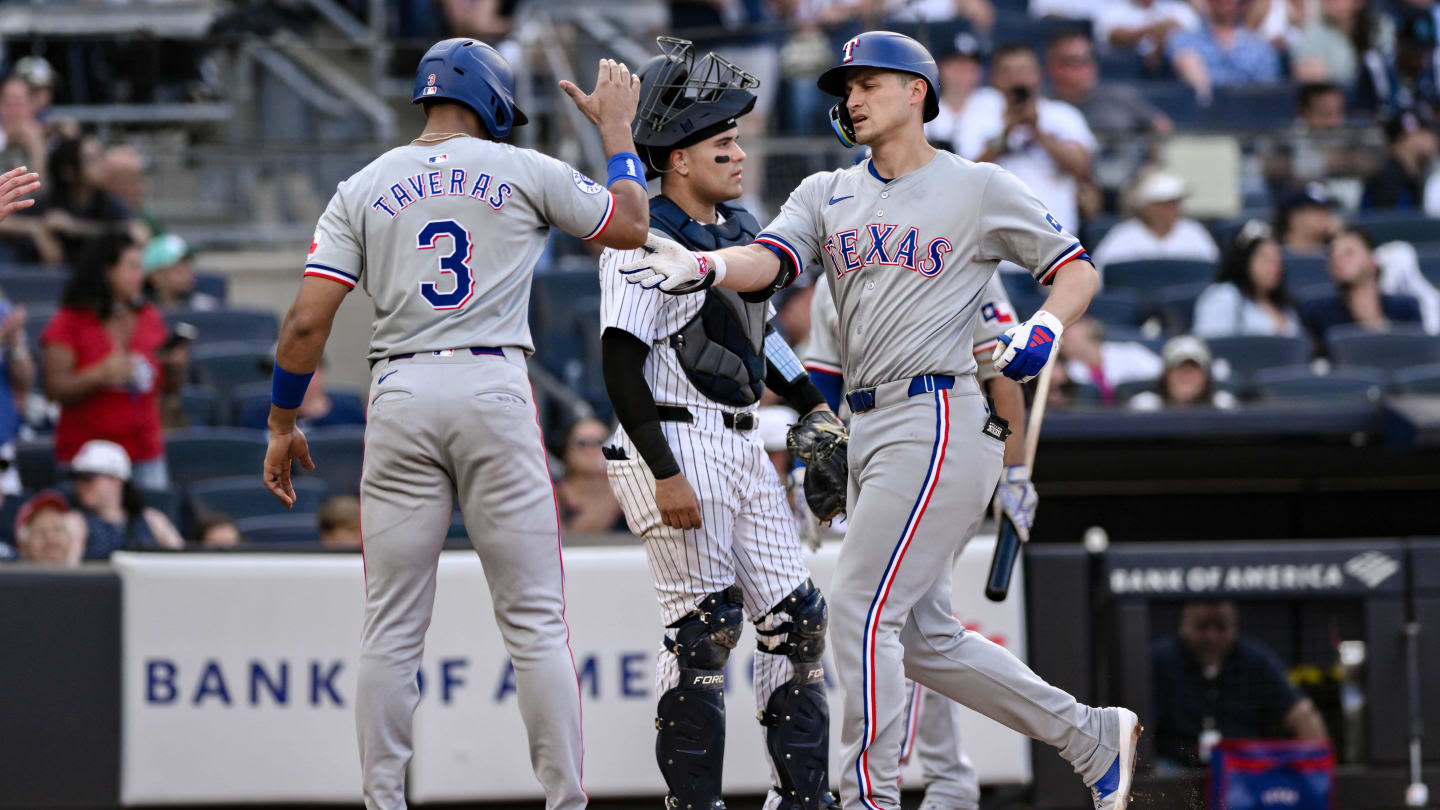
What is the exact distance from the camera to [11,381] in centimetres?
838

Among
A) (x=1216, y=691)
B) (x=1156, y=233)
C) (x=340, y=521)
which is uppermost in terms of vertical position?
(x=1156, y=233)

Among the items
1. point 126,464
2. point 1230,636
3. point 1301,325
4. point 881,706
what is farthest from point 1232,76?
point 881,706

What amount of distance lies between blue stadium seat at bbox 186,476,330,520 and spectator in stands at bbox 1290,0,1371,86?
7984mm

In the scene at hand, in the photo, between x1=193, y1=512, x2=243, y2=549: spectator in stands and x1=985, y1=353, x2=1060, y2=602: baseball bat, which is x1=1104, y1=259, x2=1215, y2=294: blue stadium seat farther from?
x1=193, y1=512, x2=243, y2=549: spectator in stands

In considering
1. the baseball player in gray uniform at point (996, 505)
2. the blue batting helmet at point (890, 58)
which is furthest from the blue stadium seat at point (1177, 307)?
the blue batting helmet at point (890, 58)

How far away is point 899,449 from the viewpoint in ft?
14.0

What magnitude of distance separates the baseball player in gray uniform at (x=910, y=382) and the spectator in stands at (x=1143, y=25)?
8976mm

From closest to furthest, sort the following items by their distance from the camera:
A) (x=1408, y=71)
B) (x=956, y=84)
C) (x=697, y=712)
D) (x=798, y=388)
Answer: (x=697, y=712) < (x=798, y=388) < (x=956, y=84) < (x=1408, y=71)

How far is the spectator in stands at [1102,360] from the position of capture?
8.67 m

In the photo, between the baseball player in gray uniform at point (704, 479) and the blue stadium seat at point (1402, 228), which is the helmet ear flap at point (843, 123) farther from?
the blue stadium seat at point (1402, 228)

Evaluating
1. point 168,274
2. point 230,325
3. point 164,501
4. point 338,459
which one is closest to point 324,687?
point 164,501

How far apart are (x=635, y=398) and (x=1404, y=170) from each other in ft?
27.7

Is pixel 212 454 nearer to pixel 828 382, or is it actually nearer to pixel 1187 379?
pixel 828 382

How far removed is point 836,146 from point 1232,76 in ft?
13.8
